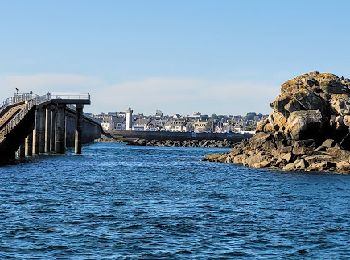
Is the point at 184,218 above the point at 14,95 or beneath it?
beneath

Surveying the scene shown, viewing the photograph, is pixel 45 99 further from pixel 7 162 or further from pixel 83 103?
pixel 7 162

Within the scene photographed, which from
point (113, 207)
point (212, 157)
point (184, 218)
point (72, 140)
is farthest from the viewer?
point (72, 140)

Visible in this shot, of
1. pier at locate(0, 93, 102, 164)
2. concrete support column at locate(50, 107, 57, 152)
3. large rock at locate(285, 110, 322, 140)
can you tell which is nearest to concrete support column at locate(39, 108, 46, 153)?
pier at locate(0, 93, 102, 164)

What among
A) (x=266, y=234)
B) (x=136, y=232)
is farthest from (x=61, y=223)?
(x=266, y=234)

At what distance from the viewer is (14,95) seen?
112 m

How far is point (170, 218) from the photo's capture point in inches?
1585

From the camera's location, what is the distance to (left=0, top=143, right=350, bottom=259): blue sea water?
31.2 metres

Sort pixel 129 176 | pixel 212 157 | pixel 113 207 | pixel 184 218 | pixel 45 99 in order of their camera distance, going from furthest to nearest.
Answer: pixel 212 157 < pixel 45 99 < pixel 129 176 < pixel 113 207 < pixel 184 218

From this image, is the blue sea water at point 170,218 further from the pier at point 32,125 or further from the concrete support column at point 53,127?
the concrete support column at point 53,127

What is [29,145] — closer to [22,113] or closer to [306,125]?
[22,113]

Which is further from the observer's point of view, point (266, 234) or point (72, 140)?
point (72, 140)

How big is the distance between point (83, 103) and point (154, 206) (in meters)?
67.8

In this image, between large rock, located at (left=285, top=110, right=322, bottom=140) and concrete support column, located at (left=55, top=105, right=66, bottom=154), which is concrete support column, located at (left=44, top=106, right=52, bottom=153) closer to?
concrete support column, located at (left=55, top=105, right=66, bottom=154)

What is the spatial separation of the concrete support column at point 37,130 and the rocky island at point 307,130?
89.8 feet
